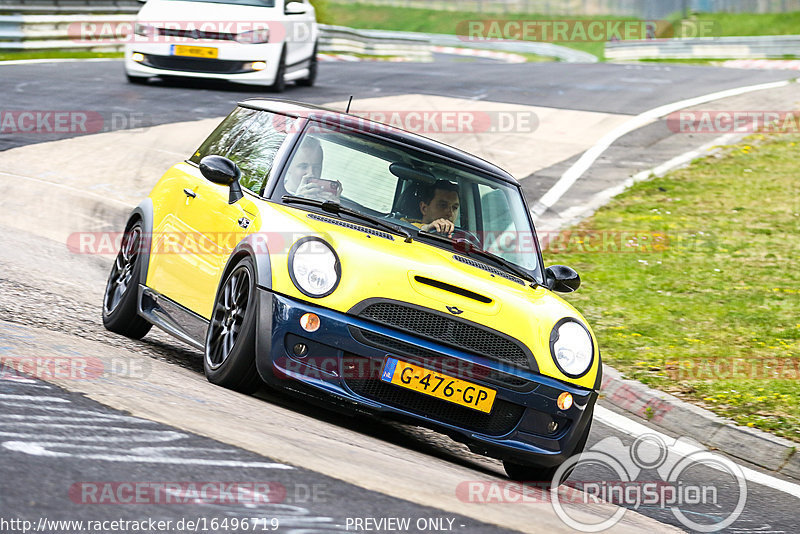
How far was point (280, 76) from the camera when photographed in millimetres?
18859

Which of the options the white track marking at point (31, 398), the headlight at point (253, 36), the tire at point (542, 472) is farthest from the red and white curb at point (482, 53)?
the white track marking at point (31, 398)

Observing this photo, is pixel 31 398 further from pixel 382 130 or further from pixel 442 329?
pixel 382 130

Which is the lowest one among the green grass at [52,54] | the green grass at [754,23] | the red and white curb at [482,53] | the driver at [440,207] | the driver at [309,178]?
the red and white curb at [482,53]

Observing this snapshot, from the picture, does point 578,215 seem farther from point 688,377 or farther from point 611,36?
point 611,36

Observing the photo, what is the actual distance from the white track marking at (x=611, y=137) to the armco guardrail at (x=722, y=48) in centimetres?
1276

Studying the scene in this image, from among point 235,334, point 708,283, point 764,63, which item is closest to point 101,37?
point 708,283

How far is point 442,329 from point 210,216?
1.79 m

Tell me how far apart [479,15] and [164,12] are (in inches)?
1890

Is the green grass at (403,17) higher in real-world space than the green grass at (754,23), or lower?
lower

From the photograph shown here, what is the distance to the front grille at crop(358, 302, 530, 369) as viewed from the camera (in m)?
5.38

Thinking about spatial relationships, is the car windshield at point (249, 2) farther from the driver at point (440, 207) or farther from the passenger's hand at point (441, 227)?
the passenger's hand at point (441, 227)

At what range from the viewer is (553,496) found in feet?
17.7

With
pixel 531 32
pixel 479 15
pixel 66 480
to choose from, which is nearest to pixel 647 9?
pixel 531 32

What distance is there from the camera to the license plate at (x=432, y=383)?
17.5ft
